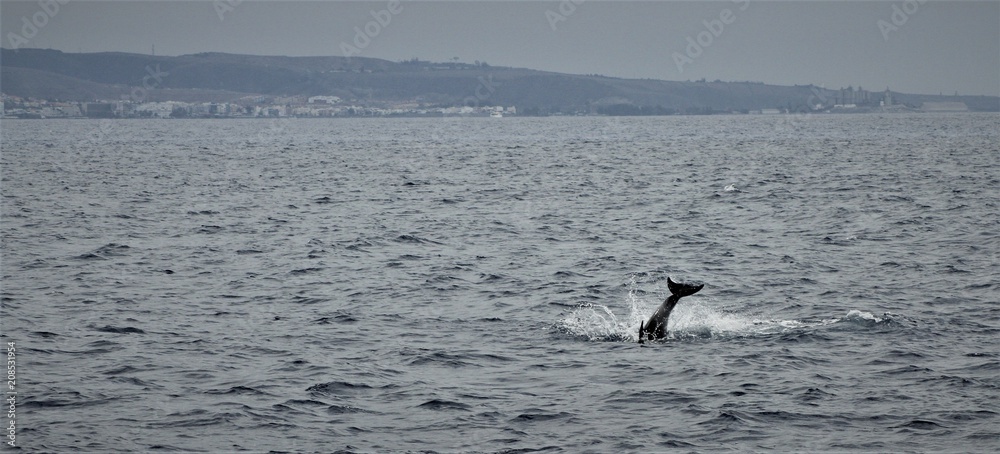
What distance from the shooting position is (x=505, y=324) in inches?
933

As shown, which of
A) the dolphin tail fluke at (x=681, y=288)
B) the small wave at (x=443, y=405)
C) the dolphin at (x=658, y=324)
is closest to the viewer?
the small wave at (x=443, y=405)

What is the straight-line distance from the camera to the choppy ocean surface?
53.7ft

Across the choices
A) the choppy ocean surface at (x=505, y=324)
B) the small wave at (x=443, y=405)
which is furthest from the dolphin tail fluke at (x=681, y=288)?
the small wave at (x=443, y=405)

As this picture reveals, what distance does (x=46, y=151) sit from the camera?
111 meters

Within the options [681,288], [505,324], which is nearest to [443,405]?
[681,288]

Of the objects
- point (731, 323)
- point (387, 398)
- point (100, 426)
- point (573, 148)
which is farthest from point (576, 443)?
point (573, 148)

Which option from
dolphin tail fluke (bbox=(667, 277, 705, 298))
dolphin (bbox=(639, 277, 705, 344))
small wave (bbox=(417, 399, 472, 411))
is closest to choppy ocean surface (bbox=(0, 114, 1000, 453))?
small wave (bbox=(417, 399, 472, 411))

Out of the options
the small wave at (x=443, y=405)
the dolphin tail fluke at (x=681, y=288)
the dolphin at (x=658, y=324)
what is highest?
the dolphin tail fluke at (x=681, y=288)

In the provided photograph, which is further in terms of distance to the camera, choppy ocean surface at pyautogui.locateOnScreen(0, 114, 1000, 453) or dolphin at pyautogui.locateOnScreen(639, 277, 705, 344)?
dolphin at pyautogui.locateOnScreen(639, 277, 705, 344)

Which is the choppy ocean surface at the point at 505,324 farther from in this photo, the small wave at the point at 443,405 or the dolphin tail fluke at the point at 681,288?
the dolphin tail fluke at the point at 681,288

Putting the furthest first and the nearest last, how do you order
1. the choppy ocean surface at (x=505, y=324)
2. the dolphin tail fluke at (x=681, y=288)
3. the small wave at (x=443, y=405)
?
the dolphin tail fluke at (x=681, y=288) < the small wave at (x=443, y=405) < the choppy ocean surface at (x=505, y=324)

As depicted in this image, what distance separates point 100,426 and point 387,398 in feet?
14.8

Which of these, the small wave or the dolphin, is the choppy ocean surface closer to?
the small wave

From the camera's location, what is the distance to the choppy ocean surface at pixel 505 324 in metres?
16.4
